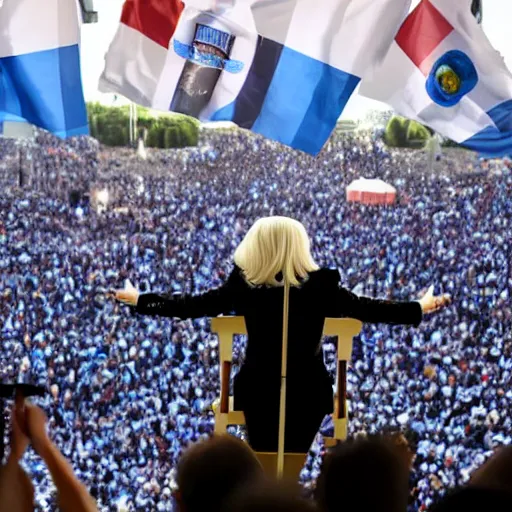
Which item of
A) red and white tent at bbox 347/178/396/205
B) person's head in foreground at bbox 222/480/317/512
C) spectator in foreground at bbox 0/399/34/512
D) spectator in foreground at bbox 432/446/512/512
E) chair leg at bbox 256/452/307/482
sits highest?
spectator in foreground at bbox 432/446/512/512

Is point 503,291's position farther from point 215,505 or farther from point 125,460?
point 215,505

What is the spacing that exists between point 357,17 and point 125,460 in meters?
2.14

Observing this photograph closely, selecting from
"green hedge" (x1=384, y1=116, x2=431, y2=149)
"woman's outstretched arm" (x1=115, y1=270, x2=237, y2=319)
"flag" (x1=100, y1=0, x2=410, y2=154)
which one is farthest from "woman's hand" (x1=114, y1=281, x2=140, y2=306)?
"green hedge" (x1=384, y1=116, x2=431, y2=149)

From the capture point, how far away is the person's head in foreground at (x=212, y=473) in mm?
1446

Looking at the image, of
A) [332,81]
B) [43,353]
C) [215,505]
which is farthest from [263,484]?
[43,353]

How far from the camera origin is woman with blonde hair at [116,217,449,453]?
10.7 feet

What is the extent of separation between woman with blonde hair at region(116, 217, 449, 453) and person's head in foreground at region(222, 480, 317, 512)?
195 cm

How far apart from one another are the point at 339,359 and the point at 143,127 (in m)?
1.45

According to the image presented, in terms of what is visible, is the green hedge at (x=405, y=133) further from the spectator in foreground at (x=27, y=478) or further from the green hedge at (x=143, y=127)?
the spectator in foreground at (x=27, y=478)

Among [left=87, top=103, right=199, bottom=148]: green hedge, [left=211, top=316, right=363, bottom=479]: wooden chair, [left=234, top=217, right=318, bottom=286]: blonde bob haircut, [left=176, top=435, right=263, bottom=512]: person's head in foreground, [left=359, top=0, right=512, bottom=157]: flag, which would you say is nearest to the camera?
[left=176, top=435, right=263, bottom=512]: person's head in foreground

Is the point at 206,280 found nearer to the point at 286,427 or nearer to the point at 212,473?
the point at 286,427

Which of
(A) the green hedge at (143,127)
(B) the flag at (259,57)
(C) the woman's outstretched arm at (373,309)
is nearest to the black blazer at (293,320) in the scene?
(C) the woman's outstretched arm at (373,309)

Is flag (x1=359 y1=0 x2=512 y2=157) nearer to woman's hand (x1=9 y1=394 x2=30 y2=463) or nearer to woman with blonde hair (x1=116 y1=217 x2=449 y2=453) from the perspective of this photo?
woman with blonde hair (x1=116 y1=217 x2=449 y2=453)

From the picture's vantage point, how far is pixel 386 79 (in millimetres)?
4004
